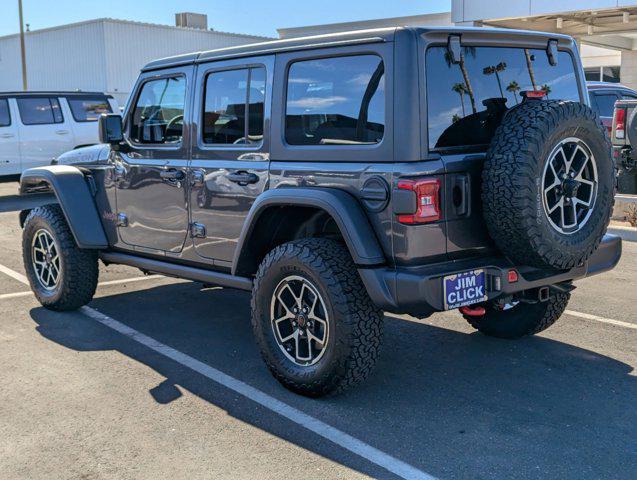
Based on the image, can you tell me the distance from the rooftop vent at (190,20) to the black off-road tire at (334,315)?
131 ft

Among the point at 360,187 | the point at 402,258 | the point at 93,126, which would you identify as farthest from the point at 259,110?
the point at 93,126

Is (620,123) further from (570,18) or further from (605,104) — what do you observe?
(570,18)

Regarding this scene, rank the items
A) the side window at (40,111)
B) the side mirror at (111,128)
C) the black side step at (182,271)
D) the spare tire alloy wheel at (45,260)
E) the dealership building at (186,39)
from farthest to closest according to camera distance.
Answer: the dealership building at (186,39) < the side window at (40,111) < the spare tire alloy wheel at (45,260) < the side mirror at (111,128) < the black side step at (182,271)

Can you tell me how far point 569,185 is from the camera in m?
3.87

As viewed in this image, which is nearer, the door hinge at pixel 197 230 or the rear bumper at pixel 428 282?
the rear bumper at pixel 428 282

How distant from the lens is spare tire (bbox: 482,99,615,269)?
11.9 feet

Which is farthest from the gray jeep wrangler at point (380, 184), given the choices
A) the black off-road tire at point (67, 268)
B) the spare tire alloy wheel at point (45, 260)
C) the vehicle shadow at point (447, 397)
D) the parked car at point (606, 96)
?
the parked car at point (606, 96)

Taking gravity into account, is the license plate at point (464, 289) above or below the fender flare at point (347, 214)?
below

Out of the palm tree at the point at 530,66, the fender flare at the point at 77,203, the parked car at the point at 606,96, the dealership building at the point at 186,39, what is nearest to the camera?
the palm tree at the point at 530,66

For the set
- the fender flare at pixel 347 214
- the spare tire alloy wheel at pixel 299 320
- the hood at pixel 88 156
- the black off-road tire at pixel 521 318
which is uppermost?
the hood at pixel 88 156

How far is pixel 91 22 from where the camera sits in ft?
120

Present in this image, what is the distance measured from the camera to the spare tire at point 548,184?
11.9 feet

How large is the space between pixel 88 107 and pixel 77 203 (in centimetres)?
981

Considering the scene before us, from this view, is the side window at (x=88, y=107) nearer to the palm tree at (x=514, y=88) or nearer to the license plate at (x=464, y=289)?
the palm tree at (x=514, y=88)
